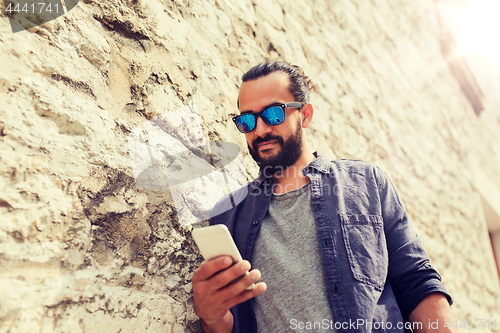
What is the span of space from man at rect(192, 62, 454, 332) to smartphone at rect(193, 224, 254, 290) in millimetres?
25

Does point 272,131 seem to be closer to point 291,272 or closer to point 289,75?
point 289,75


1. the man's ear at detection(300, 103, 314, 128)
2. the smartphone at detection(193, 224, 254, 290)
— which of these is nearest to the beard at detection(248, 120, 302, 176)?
the man's ear at detection(300, 103, 314, 128)

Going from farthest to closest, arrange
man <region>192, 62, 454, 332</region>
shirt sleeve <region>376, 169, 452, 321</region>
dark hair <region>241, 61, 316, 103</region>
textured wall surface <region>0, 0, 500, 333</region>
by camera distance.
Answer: dark hair <region>241, 61, 316, 103</region> → shirt sleeve <region>376, 169, 452, 321</region> → man <region>192, 62, 454, 332</region> → textured wall surface <region>0, 0, 500, 333</region>

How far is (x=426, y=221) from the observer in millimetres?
3111

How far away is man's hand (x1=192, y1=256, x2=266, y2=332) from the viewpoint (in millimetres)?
789

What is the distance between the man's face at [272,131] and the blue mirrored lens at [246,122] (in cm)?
2

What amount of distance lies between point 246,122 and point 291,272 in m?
0.70

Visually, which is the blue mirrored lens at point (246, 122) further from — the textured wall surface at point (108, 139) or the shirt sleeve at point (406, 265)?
the shirt sleeve at point (406, 265)

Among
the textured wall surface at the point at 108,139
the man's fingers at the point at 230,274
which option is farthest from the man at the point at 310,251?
the textured wall surface at the point at 108,139

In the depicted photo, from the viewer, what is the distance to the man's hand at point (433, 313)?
101cm

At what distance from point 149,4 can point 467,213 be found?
15.4 ft

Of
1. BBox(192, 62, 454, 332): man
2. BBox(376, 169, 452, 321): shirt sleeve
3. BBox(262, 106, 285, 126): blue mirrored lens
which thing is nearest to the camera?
BBox(192, 62, 454, 332): man

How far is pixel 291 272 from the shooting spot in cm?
106

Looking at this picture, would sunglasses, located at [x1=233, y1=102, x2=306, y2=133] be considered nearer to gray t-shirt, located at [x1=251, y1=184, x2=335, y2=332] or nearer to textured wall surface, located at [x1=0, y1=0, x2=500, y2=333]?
textured wall surface, located at [x1=0, y1=0, x2=500, y2=333]
